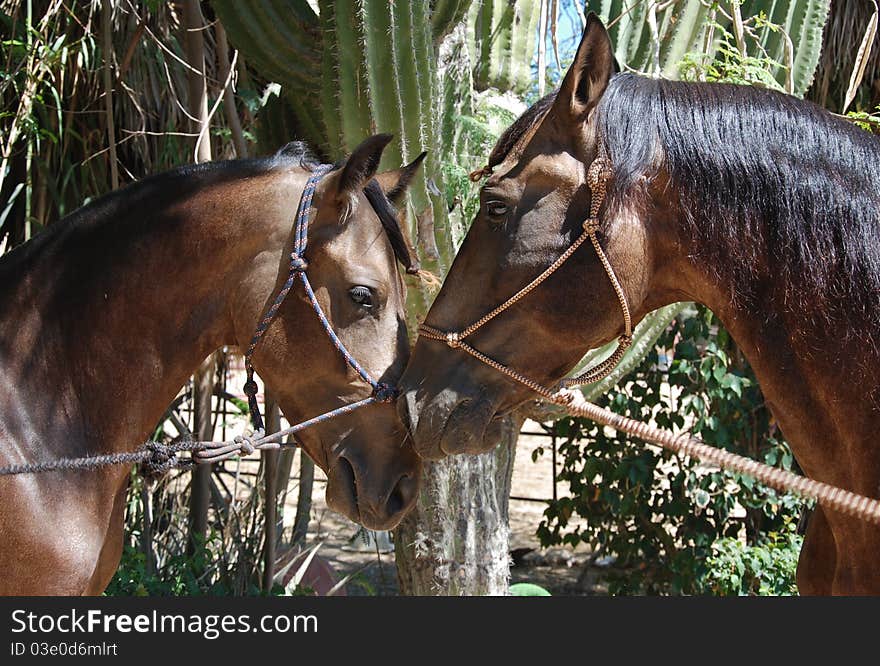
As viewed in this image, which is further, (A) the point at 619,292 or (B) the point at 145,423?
(B) the point at 145,423

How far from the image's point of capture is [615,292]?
1802mm

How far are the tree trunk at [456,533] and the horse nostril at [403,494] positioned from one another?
134 centimetres

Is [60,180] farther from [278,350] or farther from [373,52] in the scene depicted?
[278,350]

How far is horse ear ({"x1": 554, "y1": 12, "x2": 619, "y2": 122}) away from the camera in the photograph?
1.75 meters

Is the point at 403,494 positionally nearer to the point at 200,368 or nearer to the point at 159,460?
the point at 159,460

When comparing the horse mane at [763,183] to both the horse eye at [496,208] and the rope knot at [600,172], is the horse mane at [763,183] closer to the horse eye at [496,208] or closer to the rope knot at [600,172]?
the rope knot at [600,172]

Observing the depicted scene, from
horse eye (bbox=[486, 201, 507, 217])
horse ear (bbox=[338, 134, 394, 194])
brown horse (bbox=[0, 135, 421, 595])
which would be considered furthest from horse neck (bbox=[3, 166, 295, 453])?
horse eye (bbox=[486, 201, 507, 217])

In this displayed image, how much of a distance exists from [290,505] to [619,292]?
739cm

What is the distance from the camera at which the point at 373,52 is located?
3215 mm

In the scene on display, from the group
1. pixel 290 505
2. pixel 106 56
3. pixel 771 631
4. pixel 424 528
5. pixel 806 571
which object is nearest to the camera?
pixel 771 631

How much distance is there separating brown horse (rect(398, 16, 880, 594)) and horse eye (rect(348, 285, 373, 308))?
1.54ft

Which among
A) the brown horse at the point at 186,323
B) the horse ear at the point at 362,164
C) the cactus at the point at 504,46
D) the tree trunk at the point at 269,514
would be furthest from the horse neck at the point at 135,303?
the tree trunk at the point at 269,514

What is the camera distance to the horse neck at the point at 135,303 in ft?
7.32

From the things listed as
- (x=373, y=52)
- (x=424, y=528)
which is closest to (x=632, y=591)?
(x=424, y=528)
